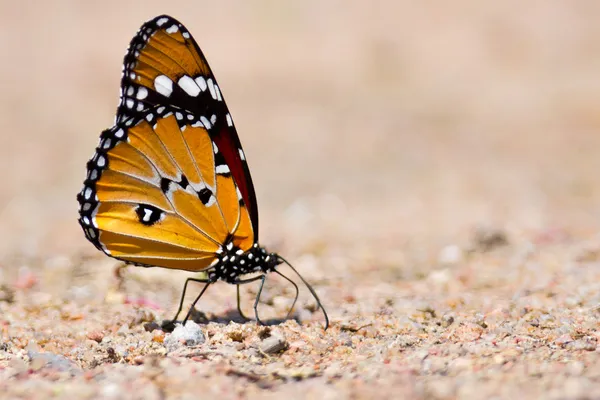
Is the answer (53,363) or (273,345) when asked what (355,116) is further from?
(53,363)

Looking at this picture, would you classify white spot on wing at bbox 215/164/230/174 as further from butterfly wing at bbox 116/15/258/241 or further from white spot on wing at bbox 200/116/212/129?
white spot on wing at bbox 200/116/212/129

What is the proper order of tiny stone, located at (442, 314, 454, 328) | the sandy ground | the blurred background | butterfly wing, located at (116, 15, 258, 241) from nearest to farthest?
the sandy ground, tiny stone, located at (442, 314, 454, 328), butterfly wing, located at (116, 15, 258, 241), the blurred background

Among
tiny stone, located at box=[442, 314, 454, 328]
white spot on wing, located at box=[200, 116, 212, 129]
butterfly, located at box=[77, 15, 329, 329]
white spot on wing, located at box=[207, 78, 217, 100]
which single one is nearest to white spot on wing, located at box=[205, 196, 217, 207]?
butterfly, located at box=[77, 15, 329, 329]

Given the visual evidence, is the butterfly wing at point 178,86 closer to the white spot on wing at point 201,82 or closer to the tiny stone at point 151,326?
the white spot on wing at point 201,82

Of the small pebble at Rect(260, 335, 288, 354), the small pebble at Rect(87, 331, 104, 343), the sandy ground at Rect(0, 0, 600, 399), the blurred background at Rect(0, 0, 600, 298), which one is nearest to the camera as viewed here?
the sandy ground at Rect(0, 0, 600, 399)

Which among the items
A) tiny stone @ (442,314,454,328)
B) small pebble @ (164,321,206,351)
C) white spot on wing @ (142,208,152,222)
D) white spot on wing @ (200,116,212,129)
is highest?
white spot on wing @ (200,116,212,129)

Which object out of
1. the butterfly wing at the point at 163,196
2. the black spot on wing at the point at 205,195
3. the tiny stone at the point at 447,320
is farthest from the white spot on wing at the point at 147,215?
the tiny stone at the point at 447,320

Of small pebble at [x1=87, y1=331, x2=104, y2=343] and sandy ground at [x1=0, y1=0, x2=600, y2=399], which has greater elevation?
sandy ground at [x1=0, y1=0, x2=600, y2=399]

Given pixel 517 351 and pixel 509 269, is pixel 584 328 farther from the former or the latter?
pixel 509 269
